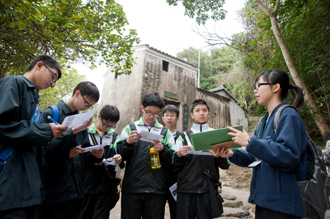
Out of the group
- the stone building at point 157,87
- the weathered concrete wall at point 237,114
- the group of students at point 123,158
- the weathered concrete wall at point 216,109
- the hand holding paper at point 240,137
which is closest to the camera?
the group of students at point 123,158

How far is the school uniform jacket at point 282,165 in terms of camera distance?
1.35 meters

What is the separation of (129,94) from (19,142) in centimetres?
817

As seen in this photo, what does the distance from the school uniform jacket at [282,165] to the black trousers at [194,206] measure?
2.35 feet

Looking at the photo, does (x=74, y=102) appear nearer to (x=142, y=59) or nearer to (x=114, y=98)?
(x=142, y=59)

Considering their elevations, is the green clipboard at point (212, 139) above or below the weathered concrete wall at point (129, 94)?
below

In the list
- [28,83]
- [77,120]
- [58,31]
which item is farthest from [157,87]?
[28,83]

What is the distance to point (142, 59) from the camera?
368 inches

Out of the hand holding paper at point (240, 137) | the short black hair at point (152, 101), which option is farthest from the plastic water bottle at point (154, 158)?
the hand holding paper at point (240, 137)

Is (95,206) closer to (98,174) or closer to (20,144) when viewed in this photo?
(98,174)

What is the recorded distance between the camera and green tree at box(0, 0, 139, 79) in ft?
10.9

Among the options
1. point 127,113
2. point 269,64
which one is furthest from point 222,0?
point 127,113

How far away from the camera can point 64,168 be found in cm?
185

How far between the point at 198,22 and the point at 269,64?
3.21 metres

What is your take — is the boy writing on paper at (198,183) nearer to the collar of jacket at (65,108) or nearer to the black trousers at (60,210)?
the black trousers at (60,210)
